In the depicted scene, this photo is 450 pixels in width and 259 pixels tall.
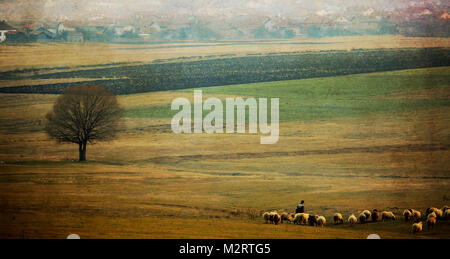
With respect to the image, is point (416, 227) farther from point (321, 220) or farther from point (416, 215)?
point (321, 220)

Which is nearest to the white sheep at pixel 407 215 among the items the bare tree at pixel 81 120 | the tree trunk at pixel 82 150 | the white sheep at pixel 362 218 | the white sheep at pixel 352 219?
the white sheep at pixel 362 218

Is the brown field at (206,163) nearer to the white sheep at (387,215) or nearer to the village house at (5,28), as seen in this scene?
the village house at (5,28)

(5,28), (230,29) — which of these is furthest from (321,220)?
(5,28)

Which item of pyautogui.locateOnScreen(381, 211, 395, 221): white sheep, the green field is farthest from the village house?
pyautogui.locateOnScreen(381, 211, 395, 221): white sheep

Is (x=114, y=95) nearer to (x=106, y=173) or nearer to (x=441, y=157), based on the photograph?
(x=106, y=173)

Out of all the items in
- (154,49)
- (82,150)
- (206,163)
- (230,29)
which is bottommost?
(206,163)
